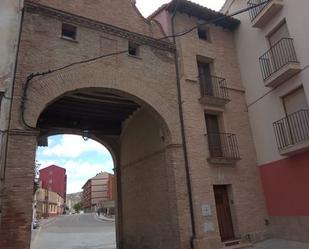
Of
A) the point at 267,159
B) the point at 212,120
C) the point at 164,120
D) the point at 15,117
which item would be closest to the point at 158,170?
the point at 164,120

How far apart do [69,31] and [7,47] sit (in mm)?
2359

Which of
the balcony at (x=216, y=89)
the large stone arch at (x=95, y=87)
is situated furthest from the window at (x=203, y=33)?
the large stone arch at (x=95, y=87)

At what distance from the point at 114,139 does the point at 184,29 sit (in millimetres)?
6493

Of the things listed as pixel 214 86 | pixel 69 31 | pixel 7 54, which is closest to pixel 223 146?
pixel 214 86

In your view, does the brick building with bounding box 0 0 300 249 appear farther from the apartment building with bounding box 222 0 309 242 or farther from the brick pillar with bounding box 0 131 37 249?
the apartment building with bounding box 222 0 309 242

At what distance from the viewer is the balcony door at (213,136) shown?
11875 millimetres

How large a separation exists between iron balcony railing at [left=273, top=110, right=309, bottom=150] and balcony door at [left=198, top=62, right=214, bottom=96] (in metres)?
3.00

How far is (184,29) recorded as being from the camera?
42.1 feet

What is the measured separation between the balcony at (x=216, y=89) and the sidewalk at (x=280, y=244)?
5429mm

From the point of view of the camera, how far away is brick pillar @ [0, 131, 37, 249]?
7203 mm

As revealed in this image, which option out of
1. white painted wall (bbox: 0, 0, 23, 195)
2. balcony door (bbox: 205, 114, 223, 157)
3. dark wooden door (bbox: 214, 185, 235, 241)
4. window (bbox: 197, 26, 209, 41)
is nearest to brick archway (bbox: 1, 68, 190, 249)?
white painted wall (bbox: 0, 0, 23, 195)

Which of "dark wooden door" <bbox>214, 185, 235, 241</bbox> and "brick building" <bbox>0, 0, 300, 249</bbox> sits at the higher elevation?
"brick building" <bbox>0, 0, 300, 249</bbox>

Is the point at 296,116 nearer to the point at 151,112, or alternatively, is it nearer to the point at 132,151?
the point at 151,112

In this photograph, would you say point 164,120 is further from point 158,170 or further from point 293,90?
point 293,90
